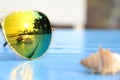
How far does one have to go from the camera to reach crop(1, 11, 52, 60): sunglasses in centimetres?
108

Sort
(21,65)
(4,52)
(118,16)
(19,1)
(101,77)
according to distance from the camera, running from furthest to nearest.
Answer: (118,16)
(19,1)
(4,52)
(21,65)
(101,77)

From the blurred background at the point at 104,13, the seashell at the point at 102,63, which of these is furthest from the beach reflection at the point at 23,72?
the blurred background at the point at 104,13

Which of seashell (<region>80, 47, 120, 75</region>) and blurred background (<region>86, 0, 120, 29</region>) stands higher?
seashell (<region>80, 47, 120, 75</region>)

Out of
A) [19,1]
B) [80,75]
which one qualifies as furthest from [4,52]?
[19,1]

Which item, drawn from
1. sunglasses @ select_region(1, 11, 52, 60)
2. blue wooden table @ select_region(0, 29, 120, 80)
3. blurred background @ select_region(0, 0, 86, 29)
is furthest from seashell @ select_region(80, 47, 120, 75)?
blurred background @ select_region(0, 0, 86, 29)

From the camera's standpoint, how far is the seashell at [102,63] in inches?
32.9

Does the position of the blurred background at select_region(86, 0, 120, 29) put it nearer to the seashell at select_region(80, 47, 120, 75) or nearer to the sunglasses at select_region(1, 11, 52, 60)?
the sunglasses at select_region(1, 11, 52, 60)

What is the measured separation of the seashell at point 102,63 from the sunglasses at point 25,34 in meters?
0.27

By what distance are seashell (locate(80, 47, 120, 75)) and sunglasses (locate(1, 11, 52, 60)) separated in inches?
10.6

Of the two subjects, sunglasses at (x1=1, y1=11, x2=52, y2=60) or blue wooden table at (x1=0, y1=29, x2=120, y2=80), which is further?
sunglasses at (x1=1, y1=11, x2=52, y2=60)

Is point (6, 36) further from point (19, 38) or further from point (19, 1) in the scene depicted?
point (19, 1)

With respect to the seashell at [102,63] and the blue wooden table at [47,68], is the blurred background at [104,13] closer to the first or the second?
the blue wooden table at [47,68]

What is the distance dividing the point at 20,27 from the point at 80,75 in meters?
0.31

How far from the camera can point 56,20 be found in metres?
4.50
